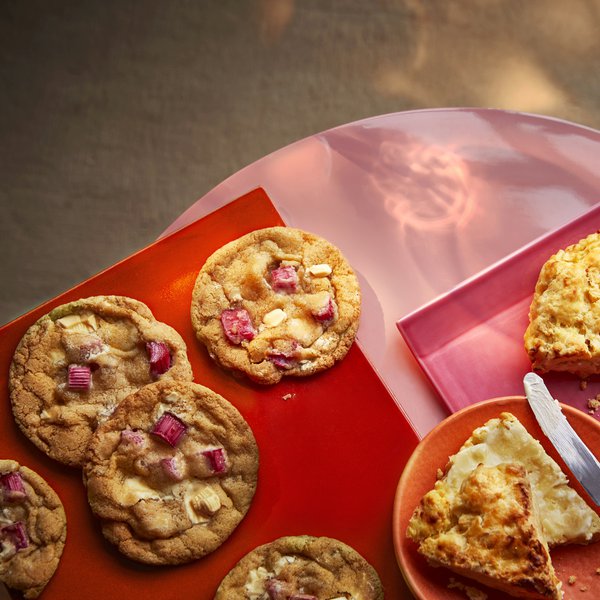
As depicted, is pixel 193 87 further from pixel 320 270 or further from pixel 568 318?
pixel 568 318

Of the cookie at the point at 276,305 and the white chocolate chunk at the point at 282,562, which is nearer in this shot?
the white chocolate chunk at the point at 282,562

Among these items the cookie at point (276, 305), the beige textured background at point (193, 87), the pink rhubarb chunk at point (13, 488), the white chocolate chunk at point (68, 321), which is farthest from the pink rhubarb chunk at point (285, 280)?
the beige textured background at point (193, 87)

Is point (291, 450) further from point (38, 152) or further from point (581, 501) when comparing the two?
point (38, 152)

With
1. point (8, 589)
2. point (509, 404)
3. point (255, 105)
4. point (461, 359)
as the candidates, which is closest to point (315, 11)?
point (255, 105)

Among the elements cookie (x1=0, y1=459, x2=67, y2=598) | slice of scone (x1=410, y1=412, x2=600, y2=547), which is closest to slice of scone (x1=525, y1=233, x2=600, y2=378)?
slice of scone (x1=410, y1=412, x2=600, y2=547)

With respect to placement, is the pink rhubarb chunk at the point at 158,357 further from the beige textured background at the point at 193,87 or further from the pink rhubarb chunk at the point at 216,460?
the beige textured background at the point at 193,87

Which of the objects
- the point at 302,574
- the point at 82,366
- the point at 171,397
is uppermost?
the point at 82,366

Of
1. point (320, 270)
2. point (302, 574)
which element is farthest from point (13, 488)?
point (320, 270)

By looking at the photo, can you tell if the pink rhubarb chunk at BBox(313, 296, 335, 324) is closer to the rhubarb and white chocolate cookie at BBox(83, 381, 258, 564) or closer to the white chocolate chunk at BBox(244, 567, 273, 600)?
the rhubarb and white chocolate cookie at BBox(83, 381, 258, 564)
